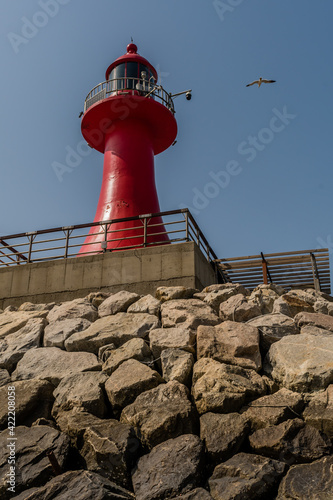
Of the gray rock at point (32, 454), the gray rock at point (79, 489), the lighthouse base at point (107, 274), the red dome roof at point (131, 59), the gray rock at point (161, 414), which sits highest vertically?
the red dome roof at point (131, 59)

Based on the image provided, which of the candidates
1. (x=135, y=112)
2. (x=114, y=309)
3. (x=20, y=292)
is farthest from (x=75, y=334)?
(x=135, y=112)

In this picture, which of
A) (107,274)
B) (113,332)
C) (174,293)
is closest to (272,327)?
(174,293)

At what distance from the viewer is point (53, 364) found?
759 cm

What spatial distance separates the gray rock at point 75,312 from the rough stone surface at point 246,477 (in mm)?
4356

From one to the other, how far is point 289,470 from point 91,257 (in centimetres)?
729

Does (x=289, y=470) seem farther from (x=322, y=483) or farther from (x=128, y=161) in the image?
(x=128, y=161)

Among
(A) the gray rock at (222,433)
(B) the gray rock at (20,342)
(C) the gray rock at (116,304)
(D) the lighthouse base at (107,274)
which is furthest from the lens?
(D) the lighthouse base at (107,274)

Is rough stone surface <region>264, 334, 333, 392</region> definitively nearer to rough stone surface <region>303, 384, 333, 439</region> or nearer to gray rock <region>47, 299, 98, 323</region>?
rough stone surface <region>303, 384, 333, 439</region>

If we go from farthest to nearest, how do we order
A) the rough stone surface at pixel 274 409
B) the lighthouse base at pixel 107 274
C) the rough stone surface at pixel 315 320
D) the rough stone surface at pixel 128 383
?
the lighthouse base at pixel 107 274 < the rough stone surface at pixel 315 320 < the rough stone surface at pixel 128 383 < the rough stone surface at pixel 274 409

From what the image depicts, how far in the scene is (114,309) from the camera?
9016 mm

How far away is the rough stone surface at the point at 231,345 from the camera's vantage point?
6.84m

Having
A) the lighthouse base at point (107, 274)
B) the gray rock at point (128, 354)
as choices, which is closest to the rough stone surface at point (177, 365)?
the gray rock at point (128, 354)

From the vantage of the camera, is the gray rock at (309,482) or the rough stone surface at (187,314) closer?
the gray rock at (309,482)

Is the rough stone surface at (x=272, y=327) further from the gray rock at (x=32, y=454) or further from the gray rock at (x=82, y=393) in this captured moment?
the gray rock at (x=32, y=454)
